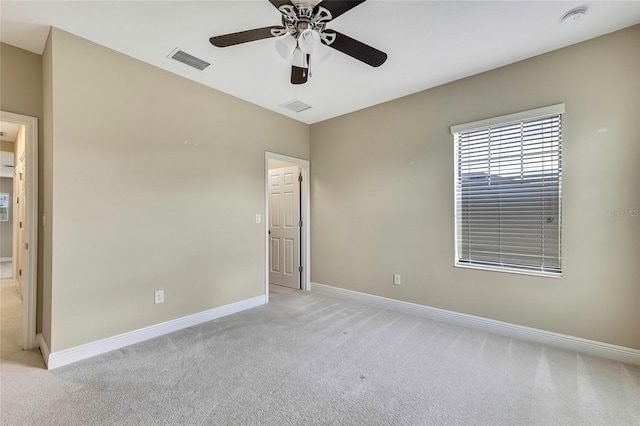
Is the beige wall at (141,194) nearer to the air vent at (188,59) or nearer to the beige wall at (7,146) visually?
the air vent at (188,59)

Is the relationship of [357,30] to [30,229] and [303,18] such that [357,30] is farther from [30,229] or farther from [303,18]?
[30,229]

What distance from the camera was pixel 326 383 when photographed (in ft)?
6.57

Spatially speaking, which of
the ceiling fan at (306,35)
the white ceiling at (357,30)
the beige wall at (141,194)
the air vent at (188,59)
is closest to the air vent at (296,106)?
the beige wall at (141,194)

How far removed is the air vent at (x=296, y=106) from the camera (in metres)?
3.68

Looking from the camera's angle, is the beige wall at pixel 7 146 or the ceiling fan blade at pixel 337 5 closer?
the ceiling fan blade at pixel 337 5

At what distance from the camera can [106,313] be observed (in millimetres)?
2479

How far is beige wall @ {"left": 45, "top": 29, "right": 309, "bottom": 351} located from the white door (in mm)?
1020

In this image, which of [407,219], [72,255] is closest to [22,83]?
[72,255]

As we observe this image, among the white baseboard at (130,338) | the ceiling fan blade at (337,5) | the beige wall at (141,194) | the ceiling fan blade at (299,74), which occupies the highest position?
the ceiling fan blade at (337,5)

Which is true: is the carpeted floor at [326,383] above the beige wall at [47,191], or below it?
below

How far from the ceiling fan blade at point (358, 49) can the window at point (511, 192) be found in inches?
59.9

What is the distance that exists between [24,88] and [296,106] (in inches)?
106

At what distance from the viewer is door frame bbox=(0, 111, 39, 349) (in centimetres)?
250

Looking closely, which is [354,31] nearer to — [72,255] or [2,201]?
[72,255]
